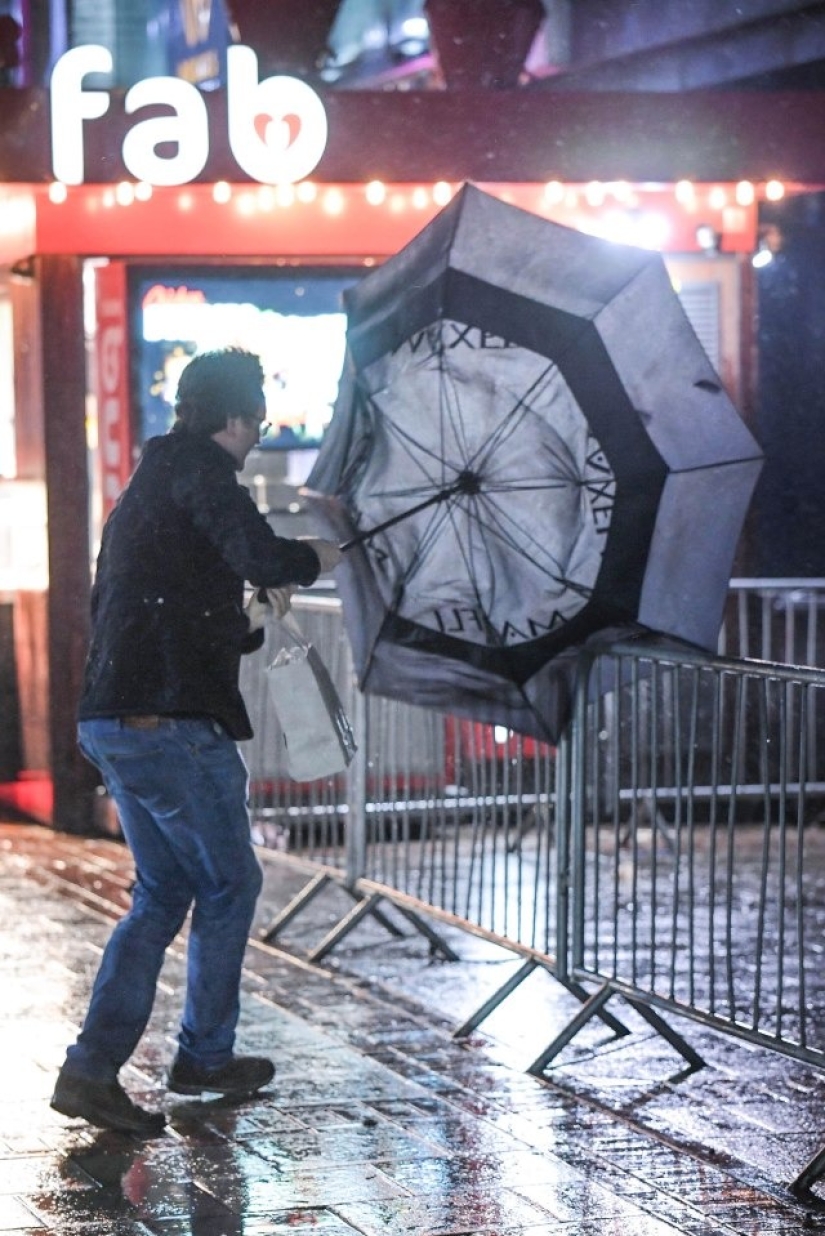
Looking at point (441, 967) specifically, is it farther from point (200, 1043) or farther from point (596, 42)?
point (596, 42)

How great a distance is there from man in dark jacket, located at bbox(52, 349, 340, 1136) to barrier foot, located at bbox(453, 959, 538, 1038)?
1131 millimetres

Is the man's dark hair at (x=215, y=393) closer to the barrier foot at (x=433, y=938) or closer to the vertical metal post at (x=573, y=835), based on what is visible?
the vertical metal post at (x=573, y=835)

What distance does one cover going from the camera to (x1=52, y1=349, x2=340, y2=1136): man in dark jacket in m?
6.01

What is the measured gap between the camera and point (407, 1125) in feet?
20.1

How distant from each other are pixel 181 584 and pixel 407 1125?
1.67m

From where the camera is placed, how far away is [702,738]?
11.9 metres

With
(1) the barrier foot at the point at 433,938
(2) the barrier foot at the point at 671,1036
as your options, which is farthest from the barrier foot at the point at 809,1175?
(1) the barrier foot at the point at 433,938

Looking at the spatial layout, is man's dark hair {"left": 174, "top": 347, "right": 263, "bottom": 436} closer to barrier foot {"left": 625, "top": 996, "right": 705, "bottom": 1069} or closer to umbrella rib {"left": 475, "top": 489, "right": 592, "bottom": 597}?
umbrella rib {"left": 475, "top": 489, "right": 592, "bottom": 597}

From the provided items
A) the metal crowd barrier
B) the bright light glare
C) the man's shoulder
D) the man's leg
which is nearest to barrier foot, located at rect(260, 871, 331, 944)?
the metal crowd barrier

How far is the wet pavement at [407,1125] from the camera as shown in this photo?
532 cm

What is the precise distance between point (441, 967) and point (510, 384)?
2834 millimetres

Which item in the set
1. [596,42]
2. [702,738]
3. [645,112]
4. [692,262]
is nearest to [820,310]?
[692,262]

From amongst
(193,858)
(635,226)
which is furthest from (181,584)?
(635,226)

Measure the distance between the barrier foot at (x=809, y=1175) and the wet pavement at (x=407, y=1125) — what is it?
5cm
